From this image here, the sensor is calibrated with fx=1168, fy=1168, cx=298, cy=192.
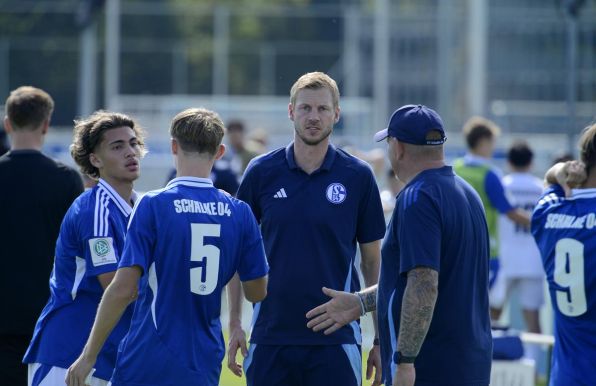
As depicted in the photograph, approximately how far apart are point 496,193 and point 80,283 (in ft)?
→ 20.8

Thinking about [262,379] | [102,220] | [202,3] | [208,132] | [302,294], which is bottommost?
[262,379]

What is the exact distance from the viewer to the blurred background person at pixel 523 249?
1170cm

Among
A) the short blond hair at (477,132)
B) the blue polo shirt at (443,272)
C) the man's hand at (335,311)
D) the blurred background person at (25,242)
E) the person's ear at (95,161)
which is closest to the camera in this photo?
the blue polo shirt at (443,272)

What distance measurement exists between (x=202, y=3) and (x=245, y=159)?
32966 millimetres

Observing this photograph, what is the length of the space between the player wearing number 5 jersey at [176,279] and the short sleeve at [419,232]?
0.71 metres

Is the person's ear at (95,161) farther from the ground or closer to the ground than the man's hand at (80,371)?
farther from the ground

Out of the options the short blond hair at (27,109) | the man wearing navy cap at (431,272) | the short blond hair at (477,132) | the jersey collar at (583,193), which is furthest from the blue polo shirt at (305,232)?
the short blond hair at (477,132)

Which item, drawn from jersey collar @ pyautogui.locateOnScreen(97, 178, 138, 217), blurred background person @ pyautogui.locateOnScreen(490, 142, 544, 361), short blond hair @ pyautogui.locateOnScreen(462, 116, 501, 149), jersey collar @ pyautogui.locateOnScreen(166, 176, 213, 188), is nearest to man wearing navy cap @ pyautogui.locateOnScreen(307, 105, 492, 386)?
jersey collar @ pyautogui.locateOnScreen(166, 176, 213, 188)

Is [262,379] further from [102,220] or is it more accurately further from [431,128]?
[431,128]

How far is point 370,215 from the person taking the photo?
5773 millimetres

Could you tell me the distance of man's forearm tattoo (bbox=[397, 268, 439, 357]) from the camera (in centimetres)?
470

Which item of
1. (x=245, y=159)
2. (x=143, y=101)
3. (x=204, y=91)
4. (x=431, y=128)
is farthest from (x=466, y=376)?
(x=204, y=91)

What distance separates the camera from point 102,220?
507 centimetres

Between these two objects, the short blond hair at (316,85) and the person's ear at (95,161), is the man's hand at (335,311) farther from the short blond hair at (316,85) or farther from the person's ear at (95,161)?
the person's ear at (95,161)
